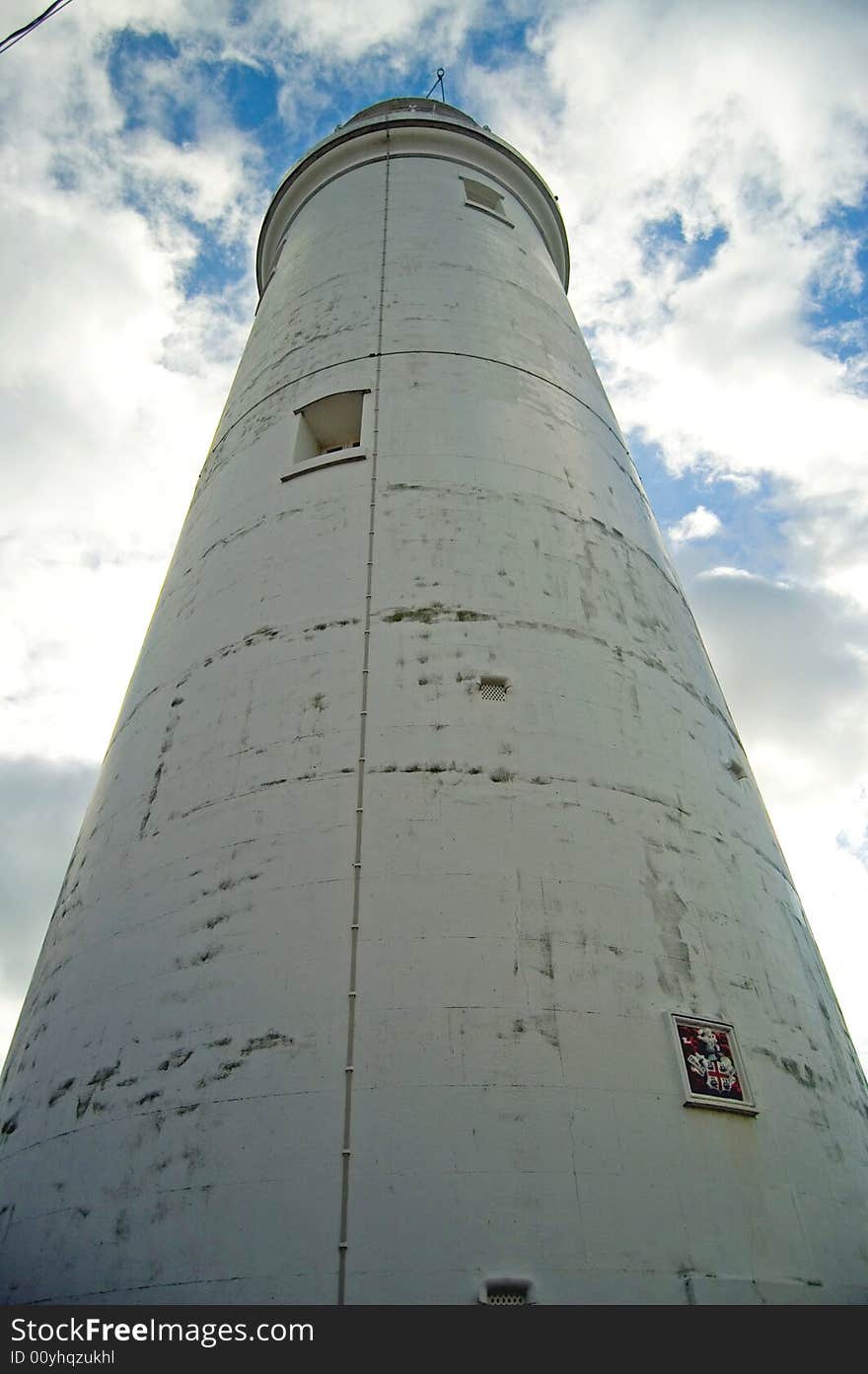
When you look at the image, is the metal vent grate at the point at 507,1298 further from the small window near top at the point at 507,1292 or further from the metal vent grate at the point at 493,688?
the metal vent grate at the point at 493,688

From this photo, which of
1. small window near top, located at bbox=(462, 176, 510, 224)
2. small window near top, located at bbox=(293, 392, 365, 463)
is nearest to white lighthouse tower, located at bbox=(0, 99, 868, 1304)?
small window near top, located at bbox=(293, 392, 365, 463)

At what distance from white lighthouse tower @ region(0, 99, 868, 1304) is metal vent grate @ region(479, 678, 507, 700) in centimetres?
2

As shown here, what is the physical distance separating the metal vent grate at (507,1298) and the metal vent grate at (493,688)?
3809mm

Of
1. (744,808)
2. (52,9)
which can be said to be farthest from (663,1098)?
(52,9)

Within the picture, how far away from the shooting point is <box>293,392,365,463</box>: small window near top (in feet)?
33.3

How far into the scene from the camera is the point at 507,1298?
4.68 m

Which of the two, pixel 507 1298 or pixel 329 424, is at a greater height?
pixel 329 424

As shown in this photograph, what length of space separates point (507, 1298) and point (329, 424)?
8449mm

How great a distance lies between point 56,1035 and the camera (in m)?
6.61

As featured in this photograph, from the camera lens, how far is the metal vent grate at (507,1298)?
4648 mm

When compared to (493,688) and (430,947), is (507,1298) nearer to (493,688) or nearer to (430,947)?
(430,947)

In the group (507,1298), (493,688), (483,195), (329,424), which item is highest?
(483,195)

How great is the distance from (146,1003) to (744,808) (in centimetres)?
495

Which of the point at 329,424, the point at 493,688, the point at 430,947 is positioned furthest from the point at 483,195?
the point at 430,947
